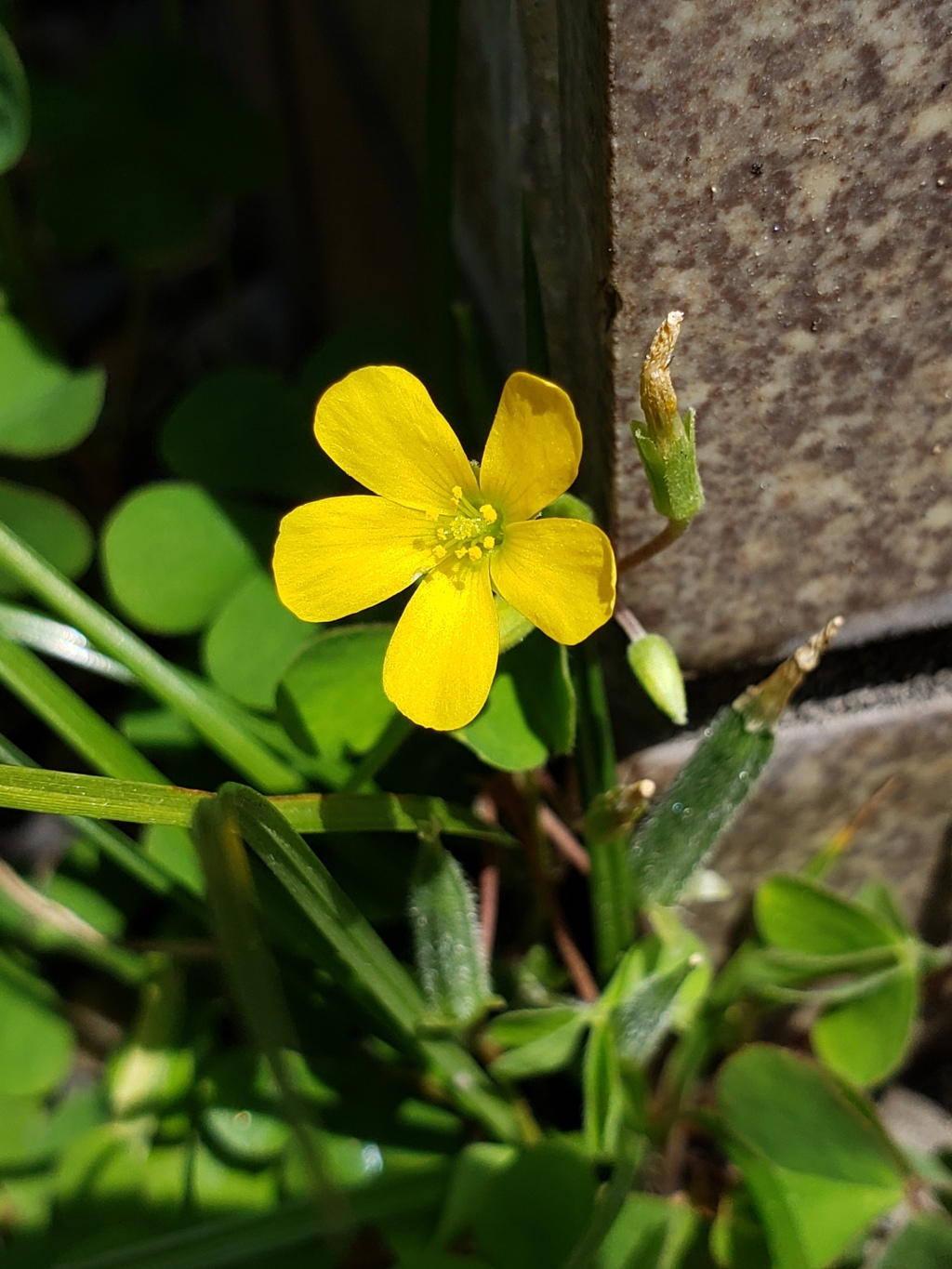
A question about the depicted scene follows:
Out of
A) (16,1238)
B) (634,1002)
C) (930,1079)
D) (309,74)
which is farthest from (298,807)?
(309,74)

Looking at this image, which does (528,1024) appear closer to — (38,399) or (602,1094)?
(602,1094)

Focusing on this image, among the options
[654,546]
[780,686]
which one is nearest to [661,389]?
[654,546]

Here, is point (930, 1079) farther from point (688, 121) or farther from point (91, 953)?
point (688, 121)

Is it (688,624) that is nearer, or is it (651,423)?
(651,423)

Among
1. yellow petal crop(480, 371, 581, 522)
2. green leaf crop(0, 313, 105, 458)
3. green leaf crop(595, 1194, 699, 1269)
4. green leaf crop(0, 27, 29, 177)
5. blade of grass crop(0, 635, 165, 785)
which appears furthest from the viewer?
green leaf crop(0, 313, 105, 458)

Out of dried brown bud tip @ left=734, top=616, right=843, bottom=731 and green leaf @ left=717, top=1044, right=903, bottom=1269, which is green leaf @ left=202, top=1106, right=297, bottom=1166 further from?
dried brown bud tip @ left=734, top=616, right=843, bottom=731

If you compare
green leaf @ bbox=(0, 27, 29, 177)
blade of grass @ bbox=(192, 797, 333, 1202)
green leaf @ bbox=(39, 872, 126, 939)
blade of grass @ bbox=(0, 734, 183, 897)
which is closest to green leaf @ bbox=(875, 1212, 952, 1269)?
blade of grass @ bbox=(192, 797, 333, 1202)

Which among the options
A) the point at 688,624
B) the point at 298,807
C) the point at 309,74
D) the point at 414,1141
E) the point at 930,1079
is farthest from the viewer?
the point at 309,74
